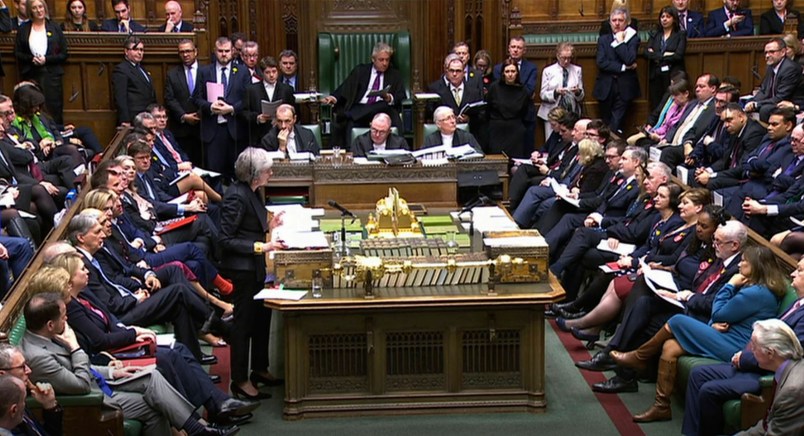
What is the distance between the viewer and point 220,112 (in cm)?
1179

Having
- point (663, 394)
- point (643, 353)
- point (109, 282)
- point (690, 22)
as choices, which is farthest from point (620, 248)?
point (690, 22)

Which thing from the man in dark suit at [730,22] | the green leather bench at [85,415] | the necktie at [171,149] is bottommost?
the green leather bench at [85,415]

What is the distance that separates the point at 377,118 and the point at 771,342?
212 inches

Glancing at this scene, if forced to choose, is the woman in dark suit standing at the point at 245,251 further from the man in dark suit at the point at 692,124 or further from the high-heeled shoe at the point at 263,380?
the man in dark suit at the point at 692,124

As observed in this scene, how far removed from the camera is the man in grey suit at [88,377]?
5.59 m

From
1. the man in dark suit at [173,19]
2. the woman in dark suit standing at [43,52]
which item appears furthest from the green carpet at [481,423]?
the man in dark suit at [173,19]

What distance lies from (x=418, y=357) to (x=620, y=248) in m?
2.32

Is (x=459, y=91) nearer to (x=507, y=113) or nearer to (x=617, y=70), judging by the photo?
(x=507, y=113)

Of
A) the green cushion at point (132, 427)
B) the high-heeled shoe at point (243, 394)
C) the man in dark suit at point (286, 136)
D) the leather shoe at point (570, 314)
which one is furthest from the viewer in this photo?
the man in dark suit at point (286, 136)

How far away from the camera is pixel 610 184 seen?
377 inches

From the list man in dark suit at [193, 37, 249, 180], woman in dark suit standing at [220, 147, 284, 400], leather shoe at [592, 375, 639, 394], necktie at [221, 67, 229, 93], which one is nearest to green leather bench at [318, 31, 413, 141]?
man in dark suit at [193, 37, 249, 180]

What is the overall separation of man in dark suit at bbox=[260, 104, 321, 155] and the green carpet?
374 cm

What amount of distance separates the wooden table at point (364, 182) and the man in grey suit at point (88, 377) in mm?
3684

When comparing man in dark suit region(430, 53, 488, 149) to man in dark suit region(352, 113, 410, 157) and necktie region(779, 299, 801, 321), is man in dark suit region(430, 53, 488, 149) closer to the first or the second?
man in dark suit region(352, 113, 410, 157)
